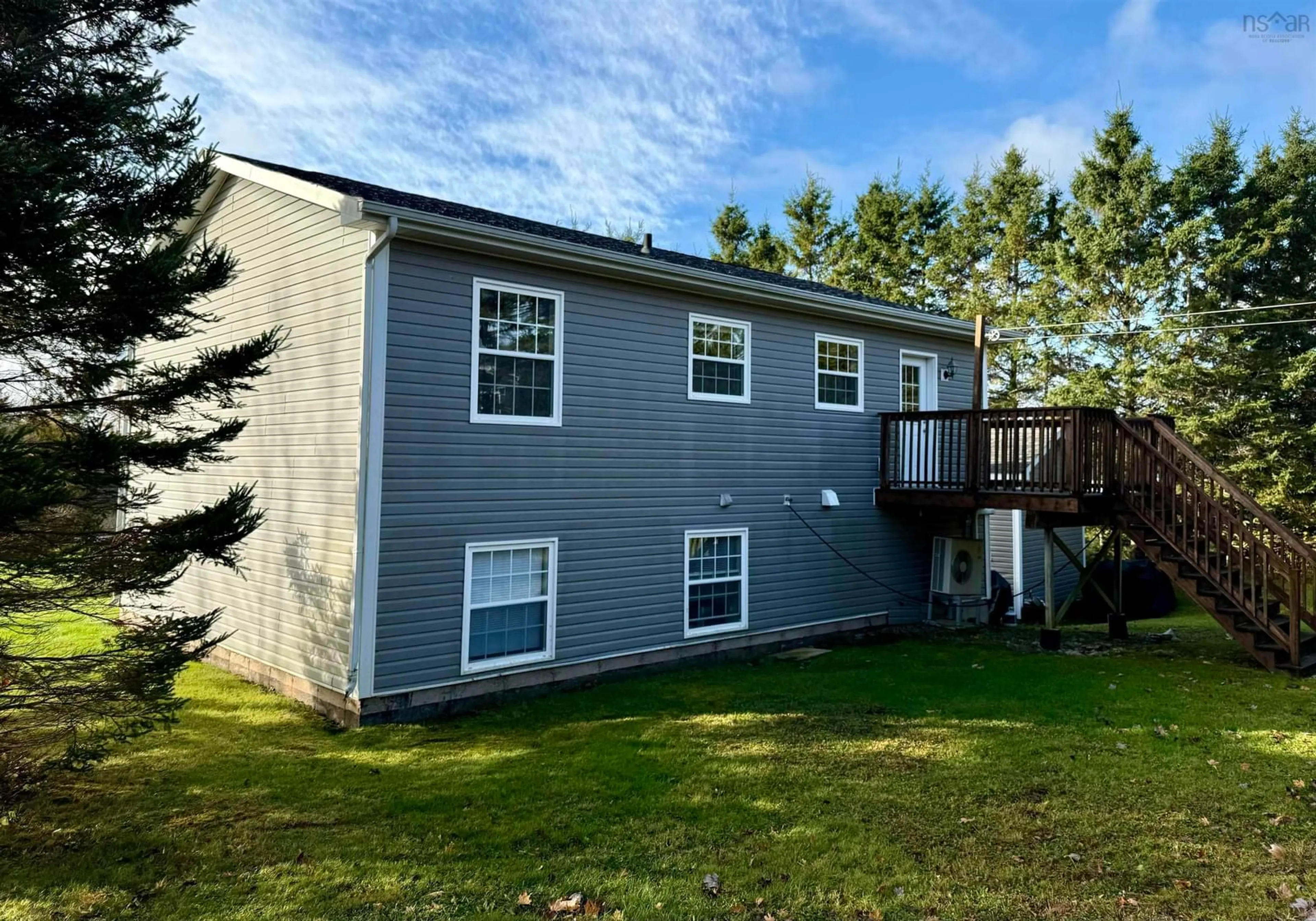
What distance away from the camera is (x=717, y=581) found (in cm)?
977

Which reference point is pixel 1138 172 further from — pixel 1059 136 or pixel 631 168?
pixel 631 168

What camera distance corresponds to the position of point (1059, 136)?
24.0 metres

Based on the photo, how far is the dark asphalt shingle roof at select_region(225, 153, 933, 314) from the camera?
8031mm

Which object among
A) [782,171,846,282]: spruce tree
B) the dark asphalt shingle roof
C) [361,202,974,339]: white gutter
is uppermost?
[782,171,846,282]: spruce tree

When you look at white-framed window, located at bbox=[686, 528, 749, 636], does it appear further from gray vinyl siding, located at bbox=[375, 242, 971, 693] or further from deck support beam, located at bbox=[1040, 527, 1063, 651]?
deck support beam, located at bbox=[1040, 527, 1063, 651]

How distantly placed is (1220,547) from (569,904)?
A: 29.7 ft

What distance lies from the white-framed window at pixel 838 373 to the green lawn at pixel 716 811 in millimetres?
4750

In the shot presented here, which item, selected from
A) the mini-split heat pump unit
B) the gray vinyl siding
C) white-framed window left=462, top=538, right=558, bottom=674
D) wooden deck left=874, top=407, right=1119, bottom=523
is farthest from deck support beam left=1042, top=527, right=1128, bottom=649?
white-framed window left=462, top=538, right=558, bottom=674

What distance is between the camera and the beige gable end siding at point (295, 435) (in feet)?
24.0

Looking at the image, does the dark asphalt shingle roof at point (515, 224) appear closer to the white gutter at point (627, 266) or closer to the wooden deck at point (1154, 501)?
the white gutter at point (627, 266)

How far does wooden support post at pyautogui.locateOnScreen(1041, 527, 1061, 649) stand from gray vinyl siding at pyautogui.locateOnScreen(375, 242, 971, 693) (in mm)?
2101

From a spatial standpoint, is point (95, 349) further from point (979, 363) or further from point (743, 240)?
point (743, 240)

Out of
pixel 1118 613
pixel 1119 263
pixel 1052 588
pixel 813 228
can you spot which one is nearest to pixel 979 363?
pixel 1052 588

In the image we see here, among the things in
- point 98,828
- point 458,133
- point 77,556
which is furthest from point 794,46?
point 98,828
